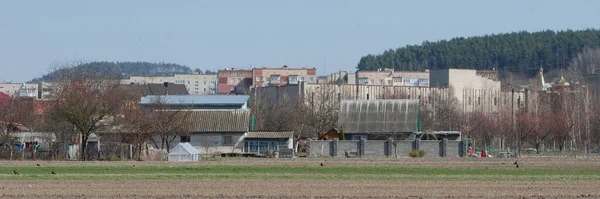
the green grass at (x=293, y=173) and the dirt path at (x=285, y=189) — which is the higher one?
the green grass at (x=293, y=173)

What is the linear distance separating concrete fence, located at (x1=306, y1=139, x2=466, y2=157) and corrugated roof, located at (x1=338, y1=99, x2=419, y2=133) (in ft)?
32.1

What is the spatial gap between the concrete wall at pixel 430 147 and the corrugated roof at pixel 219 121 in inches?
581

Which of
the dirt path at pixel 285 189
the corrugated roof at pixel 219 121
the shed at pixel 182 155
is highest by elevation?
the corrugated roof at pixel 219 121

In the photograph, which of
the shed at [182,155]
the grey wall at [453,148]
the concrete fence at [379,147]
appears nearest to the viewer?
the shed at [182,155]

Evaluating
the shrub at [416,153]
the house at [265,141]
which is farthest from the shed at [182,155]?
the house at [265,141]

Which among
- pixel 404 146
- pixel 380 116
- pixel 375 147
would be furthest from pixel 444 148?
pixel 380 116

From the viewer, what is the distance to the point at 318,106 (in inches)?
5010

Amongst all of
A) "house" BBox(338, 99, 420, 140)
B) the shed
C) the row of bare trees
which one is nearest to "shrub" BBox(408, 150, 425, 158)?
"house" BBox(338, 99, 420, 140)

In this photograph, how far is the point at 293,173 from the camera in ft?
159

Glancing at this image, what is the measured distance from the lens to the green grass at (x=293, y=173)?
44125mm

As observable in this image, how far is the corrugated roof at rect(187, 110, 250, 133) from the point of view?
8550cm

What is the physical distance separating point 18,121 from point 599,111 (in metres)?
64.3

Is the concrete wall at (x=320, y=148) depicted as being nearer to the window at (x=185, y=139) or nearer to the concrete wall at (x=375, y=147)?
the concrete wall at (x=375, y=147)

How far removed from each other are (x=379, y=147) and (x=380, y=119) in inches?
457
